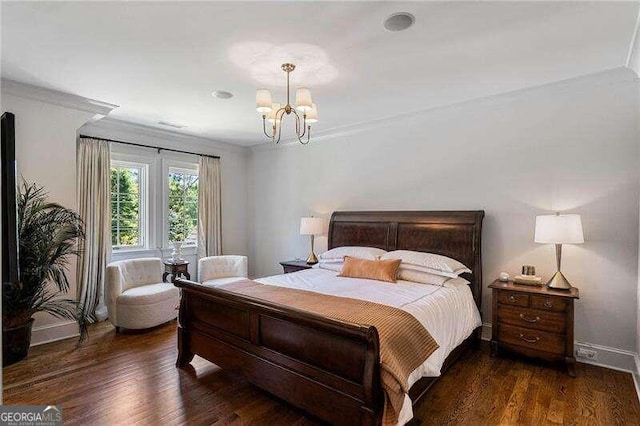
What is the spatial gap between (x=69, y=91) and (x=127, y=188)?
5.33 feet

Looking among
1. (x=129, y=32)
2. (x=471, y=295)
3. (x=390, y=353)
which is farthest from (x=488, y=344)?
(x=129, y=32)

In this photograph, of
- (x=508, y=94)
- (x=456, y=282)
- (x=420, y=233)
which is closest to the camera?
(x=456, y=282)

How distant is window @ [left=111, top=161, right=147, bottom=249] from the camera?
4.80 meters

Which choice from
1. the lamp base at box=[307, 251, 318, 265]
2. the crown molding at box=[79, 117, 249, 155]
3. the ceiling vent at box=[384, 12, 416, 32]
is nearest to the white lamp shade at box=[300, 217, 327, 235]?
the lamp base at box=[307, 251, 318, 265]

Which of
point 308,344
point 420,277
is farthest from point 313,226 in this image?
point 308,344

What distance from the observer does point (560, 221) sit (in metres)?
2.99

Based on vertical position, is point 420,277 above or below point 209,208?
below

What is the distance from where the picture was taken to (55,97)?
12.1ft

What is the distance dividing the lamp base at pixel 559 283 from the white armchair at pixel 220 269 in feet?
12.1

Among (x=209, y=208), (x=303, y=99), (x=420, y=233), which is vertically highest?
(x=303, y=99)

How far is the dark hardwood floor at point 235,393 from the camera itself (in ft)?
7.86

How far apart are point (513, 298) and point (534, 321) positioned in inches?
9.8

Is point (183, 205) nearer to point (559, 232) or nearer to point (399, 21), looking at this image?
point (399, 21)

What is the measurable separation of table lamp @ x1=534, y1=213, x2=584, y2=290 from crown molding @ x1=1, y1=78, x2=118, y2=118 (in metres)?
4.72
